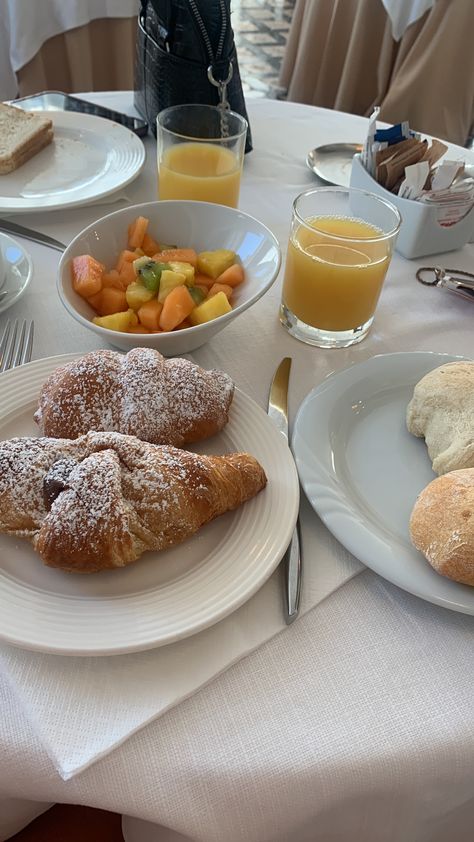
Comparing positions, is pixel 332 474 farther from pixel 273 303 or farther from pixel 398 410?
pixel 273 303

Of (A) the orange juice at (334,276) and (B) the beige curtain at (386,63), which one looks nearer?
(A) the orange juice at (334,276)

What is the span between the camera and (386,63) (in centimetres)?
307

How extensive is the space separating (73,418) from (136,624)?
267mm

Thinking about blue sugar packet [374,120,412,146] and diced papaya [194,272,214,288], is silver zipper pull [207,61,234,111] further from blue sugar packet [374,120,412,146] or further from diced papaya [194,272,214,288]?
diced papaya [194,272,214,288]

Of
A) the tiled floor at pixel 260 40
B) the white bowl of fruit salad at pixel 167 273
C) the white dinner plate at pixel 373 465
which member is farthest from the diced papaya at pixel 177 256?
the tiled floor at pixel 260 40

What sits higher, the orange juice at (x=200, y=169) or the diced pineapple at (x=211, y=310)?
the orange juice at (x=200, y=169)

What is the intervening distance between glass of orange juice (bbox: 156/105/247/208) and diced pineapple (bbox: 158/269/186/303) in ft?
0.99

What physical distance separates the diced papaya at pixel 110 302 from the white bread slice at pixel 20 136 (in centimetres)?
53

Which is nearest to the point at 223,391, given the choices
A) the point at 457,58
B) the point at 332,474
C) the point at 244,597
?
the point at 332,474

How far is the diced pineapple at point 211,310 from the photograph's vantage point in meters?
0.95

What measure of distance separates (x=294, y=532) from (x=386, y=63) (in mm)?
3020

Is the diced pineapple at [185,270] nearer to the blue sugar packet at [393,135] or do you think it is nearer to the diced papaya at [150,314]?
the diced papaya at [150,314]

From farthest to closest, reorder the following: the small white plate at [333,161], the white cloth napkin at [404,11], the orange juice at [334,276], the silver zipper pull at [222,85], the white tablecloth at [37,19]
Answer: the white cloth napkin at [404,11], the white tablecloth at [37,19], the small white plate at [333,161], the silver zipper pull at [222,85], the orange juice at [334,276]

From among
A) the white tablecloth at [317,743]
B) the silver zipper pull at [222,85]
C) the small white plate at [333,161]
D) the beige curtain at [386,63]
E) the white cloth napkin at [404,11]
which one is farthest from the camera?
the beige curtain at [386,63]
